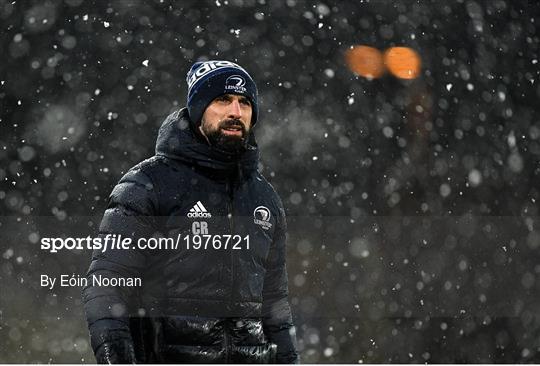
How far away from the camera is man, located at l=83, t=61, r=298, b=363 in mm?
2701

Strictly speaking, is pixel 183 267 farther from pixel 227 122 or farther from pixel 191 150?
pixel 227 122

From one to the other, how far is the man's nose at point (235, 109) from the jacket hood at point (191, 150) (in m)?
0.15

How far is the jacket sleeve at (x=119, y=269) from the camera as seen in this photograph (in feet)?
8.48

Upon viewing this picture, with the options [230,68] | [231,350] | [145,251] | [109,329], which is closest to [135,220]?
[145,251]

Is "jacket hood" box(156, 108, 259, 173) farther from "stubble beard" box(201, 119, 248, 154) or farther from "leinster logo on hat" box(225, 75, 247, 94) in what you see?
"leinster logo on hat" box(225, 75, 247, 94)

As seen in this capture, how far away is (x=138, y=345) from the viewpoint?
9.23 feet

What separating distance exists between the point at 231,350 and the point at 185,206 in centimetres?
60

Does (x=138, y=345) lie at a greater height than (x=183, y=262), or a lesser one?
lesser

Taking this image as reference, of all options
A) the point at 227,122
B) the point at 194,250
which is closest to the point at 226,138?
the point at 227,122

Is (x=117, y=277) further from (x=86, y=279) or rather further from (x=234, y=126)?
(x=234, y=126)

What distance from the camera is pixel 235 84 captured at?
10.5 ft

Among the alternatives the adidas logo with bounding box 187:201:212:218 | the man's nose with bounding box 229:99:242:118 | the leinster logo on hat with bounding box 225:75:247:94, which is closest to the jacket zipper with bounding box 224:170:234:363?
the adidas logo with bounding box 187:201:212:218

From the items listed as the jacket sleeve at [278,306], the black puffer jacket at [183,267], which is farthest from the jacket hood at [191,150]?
the jacket sleeve at [278,306]

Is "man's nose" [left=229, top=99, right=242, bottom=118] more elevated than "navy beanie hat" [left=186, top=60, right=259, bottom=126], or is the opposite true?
"navy beanie hat" [left=186, top=60, right=259, bottom=126]
